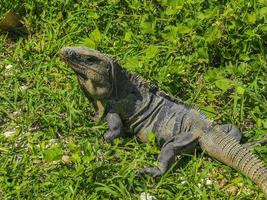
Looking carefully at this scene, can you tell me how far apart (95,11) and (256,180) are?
276cm

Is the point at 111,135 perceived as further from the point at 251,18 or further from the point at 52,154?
the point at 251,18

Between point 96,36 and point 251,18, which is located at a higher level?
point 251,18

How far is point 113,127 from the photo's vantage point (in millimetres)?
5254

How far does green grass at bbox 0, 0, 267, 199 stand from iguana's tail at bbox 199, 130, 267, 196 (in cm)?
8

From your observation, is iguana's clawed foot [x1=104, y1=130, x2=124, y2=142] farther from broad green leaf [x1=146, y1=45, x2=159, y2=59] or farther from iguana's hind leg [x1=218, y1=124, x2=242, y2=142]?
broad green leaf [x1=146, y1=45, x2=159, y2=59]

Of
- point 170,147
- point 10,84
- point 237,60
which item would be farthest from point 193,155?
point 10,84

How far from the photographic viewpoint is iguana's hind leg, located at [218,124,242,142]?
17.0ft

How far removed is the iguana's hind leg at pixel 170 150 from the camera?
4.91 metres

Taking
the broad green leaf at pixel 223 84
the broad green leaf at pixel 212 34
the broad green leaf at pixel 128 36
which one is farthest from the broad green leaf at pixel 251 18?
the broad green leaf at pixel 128 36

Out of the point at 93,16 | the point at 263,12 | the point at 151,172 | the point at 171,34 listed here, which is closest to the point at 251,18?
the point at 263,12

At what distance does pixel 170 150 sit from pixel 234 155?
49cm

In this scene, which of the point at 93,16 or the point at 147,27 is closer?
the point at 147,27

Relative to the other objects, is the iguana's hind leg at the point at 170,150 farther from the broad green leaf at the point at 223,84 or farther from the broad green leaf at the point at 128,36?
the broad green leaf at the point at 128,36

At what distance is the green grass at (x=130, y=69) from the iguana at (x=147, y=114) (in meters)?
0.11
